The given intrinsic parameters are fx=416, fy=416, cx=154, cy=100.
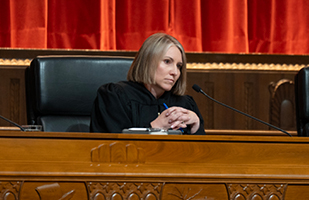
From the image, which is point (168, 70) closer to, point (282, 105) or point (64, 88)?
point (64, 88)

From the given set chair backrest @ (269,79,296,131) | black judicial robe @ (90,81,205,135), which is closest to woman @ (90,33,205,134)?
black judicial robe @ (90,81,205,135)

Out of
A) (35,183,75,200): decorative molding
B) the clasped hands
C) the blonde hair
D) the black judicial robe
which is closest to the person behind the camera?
(35,183,75,200): decorative molding

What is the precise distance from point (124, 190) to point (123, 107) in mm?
982

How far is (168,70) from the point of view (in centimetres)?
204

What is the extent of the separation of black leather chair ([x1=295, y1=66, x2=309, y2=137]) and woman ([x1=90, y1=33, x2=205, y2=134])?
471mm

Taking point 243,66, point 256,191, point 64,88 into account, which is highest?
point 243,66

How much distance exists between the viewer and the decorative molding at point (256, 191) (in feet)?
3.51

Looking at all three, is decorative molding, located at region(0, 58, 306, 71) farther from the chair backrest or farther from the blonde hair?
the blonde hair

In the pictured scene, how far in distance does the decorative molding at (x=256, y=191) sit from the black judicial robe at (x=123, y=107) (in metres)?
0.85

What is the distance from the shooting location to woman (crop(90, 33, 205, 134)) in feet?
6.39

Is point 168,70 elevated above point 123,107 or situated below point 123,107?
above

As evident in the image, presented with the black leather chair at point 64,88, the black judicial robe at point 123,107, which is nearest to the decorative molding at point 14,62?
the black leather chair at point 64,88

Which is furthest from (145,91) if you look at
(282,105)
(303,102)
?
(282,105)

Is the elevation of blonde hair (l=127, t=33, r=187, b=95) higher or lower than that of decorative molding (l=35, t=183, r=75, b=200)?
higher
